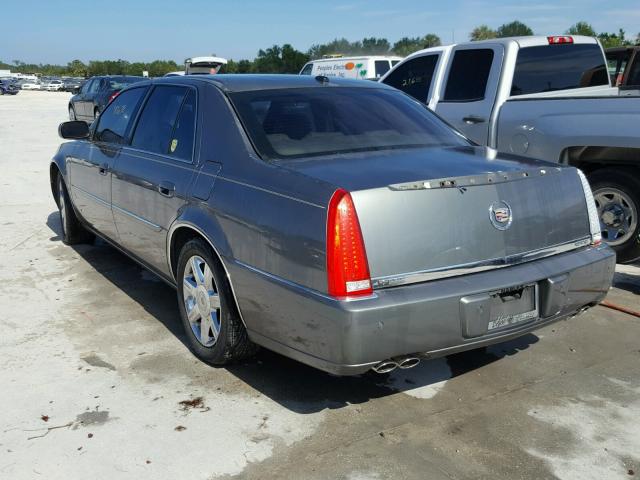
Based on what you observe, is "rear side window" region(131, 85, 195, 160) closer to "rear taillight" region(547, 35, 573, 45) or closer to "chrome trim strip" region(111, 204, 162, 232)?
"chrome trim strip" region(111, 204, 162, 232)

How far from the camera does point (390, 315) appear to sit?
2.90 metres

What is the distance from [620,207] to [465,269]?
3.37 meters

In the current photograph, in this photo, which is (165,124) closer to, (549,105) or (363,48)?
(549,105)

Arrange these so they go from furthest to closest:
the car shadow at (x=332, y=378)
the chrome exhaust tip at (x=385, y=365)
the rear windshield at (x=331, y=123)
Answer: the rear windshield at (x=331, y=123) < the car shadow at (x=332, y=378) < the chrome exhaust tip at (x=385, y=365)

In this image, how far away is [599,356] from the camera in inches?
163

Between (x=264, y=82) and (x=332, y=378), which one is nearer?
(x=332, y=378)

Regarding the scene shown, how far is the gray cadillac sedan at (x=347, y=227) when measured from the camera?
296 cm

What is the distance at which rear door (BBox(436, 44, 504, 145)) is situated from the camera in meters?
6.76

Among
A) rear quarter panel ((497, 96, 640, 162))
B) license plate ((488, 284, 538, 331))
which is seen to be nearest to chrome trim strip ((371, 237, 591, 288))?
license plate ((488, 284, 538, 331))

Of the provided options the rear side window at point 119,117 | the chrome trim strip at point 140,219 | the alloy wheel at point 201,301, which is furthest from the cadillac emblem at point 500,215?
the rear side window at point 119,117

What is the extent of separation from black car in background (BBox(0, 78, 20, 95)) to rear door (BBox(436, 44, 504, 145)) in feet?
177

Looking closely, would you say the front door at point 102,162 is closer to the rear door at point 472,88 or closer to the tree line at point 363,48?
the rear door at point 472,88

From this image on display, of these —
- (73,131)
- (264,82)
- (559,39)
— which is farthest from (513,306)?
(559,39)

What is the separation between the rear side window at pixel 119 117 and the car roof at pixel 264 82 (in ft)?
1.98
